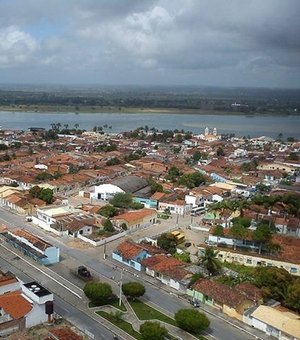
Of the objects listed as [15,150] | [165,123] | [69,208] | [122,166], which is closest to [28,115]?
[165,123]

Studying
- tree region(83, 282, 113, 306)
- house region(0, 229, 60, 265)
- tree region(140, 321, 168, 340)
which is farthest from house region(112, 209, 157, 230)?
tree region(140, 321, 168, 340)

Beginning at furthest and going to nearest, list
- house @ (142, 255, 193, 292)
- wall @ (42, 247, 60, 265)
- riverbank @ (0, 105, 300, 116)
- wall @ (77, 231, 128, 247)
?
riverbank @ (0, 105, 300, 116) < wall @ (77, 231, 128, 247) < wall @ (42, 247, 60, 265) < house @ (142, 255, 193, 292)

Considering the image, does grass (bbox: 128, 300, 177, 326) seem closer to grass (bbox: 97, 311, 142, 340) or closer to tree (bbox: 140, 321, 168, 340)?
grass (bbox: 97, 311, 142, 340)

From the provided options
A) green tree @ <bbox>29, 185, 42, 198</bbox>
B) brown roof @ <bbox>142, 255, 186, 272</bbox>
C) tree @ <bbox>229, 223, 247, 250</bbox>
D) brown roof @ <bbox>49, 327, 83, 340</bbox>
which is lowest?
brown roof @ <bbox>49, 327, 83, 340</bbox>

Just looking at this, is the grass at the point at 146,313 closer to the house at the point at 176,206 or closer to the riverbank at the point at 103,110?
the house at the point at 176,206

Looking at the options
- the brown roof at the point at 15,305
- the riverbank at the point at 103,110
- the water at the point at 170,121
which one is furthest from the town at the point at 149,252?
the riverbank at the point at 103,110

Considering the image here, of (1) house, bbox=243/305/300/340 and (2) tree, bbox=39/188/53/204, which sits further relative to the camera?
(2) tree, bbox=39/188/53/204

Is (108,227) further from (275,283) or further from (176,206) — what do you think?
(275,283)
